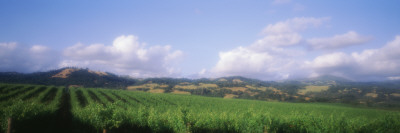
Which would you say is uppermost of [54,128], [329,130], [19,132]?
[329,130]

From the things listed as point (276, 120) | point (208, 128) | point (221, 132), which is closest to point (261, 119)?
point (276, 120)

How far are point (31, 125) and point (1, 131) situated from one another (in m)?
3.57

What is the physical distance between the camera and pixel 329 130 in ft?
53.6

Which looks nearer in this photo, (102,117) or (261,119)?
(102,117)

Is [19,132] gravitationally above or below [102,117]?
below

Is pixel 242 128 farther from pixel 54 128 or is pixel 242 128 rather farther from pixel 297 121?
pixel 54 128

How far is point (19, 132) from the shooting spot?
16734 millimetres

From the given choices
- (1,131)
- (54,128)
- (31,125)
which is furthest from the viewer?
(54,128)

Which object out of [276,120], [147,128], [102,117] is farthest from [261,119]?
[102,117]

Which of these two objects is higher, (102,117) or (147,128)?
(102,117)

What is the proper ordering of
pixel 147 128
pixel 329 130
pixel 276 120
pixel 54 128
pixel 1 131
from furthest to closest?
pixel 54 128 → pixel 147 128 → pixel 276 120 → pixel 329 130 → pixel 1 131

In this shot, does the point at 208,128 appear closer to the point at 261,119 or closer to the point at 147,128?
the point at 261,119

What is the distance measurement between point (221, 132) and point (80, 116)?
17784 mm

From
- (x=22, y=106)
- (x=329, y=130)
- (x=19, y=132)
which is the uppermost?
(x=22, y=106)
